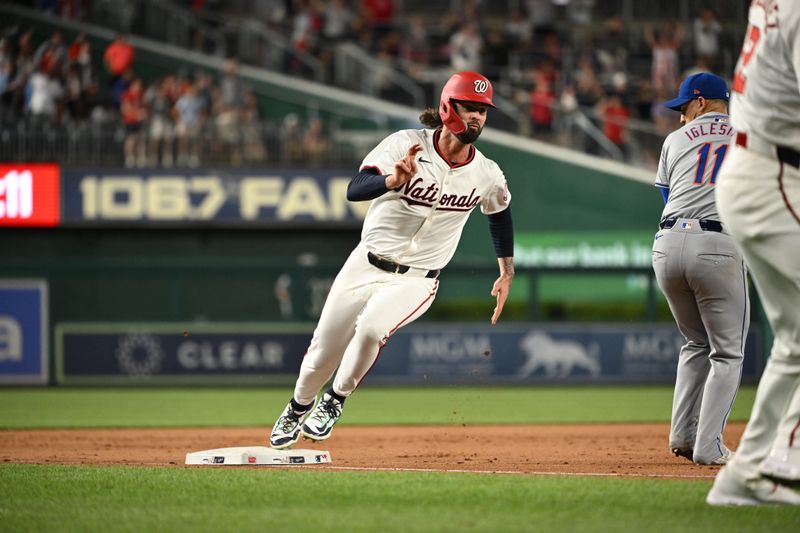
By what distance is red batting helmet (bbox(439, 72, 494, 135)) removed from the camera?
687 cm

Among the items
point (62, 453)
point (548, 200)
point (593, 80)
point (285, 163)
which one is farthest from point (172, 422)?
Answer: point (593, 80)

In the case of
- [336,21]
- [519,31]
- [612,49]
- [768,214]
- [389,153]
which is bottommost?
[768,214]

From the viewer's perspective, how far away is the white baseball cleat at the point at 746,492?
4.83 m

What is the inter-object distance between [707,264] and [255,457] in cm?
270

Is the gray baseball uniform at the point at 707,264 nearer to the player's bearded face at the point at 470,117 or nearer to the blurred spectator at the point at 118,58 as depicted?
the player's bearded face at the point at 470,117

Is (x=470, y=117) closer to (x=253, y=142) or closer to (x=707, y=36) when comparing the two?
(x=253, y=142)

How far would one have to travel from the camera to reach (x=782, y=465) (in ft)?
16.1

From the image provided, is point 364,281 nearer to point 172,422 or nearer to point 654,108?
point 172,422

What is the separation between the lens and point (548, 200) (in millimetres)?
19531

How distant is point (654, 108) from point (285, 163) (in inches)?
226

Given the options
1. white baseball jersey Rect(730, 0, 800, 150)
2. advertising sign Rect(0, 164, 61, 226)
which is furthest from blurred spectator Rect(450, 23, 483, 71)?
white baseball jersey Rect(730, 0, 800, 150)

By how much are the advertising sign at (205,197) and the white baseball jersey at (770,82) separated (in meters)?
13.7

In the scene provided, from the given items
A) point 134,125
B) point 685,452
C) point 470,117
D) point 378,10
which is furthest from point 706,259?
point 378,10

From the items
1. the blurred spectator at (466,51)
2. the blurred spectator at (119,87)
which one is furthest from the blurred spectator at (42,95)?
the blurred spectator at (466,51)
